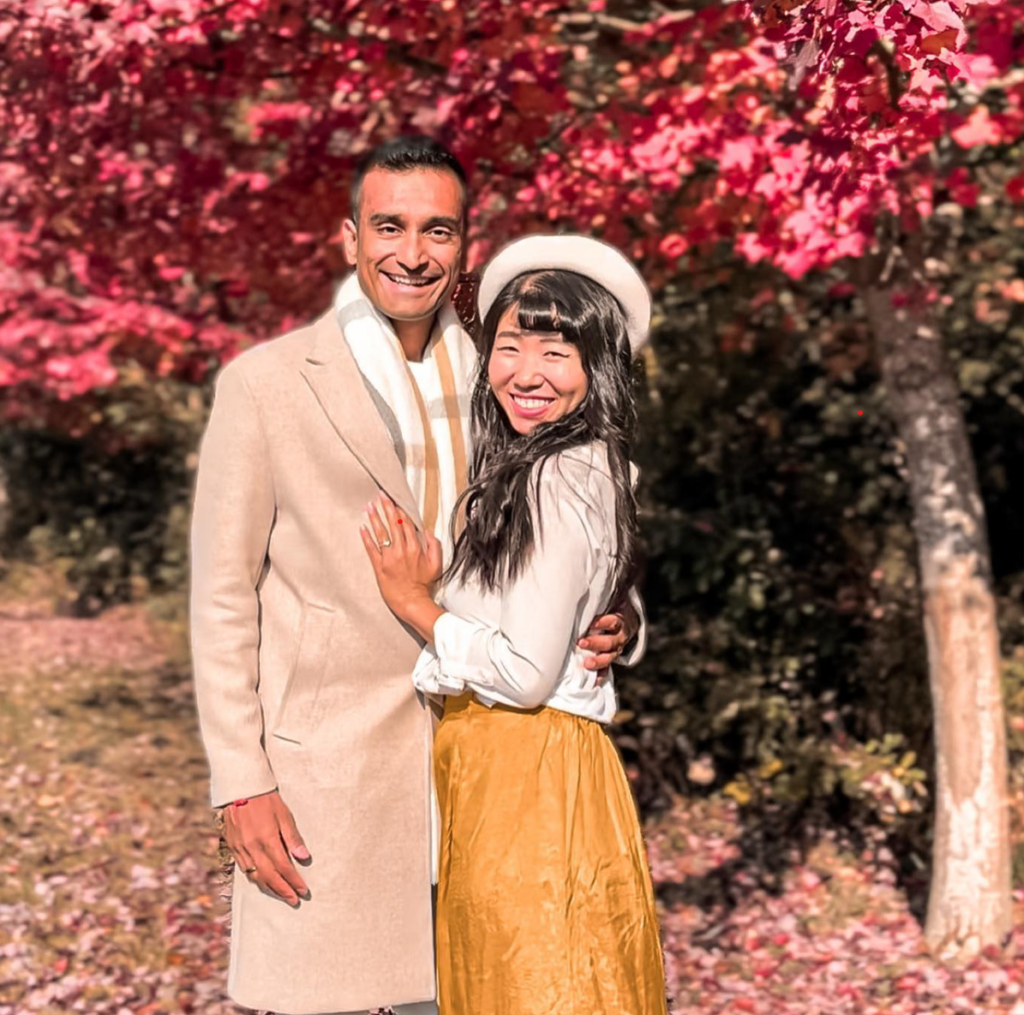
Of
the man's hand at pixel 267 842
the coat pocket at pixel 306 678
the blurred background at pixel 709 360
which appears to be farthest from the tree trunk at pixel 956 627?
the man's hand at pixel 267 842

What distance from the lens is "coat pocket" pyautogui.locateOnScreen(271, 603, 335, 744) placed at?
131 inches

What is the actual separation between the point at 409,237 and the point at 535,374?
16.5 inches

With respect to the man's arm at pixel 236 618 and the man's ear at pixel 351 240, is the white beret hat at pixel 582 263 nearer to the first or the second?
the man's ear at pixel 351 240

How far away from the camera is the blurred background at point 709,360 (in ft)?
18.5

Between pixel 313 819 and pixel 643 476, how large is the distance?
6.01m

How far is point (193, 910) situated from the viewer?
24.0ft

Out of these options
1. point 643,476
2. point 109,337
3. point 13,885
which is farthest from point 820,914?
point 109,337

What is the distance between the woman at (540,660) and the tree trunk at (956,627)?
3.47m

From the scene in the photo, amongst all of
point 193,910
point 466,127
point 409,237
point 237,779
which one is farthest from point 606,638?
point 193,910

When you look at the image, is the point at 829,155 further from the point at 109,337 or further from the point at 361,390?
the point at 109,337

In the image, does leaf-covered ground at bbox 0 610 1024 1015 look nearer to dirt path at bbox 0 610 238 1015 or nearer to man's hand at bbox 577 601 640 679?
dirt path at bbox 0 610 238 1015

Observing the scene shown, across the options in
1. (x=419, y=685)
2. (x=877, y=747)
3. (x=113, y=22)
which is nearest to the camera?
(x=419, y=685)

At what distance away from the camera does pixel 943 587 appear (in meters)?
6.48

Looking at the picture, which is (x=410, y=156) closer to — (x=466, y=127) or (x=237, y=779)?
(x=237, y=779)
